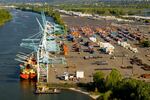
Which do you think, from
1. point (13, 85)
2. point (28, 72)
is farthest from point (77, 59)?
point (13, 85)

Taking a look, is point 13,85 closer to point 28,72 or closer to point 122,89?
point 28,72

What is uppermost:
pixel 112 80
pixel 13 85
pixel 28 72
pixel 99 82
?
pixel 112 80

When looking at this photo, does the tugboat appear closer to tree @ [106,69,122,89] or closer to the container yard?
the container yard

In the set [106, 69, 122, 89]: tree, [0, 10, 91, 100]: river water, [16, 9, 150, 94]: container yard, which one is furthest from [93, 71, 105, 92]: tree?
[16, 9, 150, 94]: container yard

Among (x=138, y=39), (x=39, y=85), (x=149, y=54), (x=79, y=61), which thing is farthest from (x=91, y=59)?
(x=138, y=39)

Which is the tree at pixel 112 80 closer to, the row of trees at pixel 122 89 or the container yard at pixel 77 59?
the row of trees at pixel 122 89

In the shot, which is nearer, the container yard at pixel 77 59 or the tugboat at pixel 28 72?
the container yard at pixel 77 59

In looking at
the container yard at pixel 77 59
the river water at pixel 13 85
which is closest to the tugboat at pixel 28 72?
the container yard at pixel 77 59

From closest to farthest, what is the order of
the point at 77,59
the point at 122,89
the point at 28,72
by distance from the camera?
the point at 122,89
the point at 28,72
the point at 77,59
